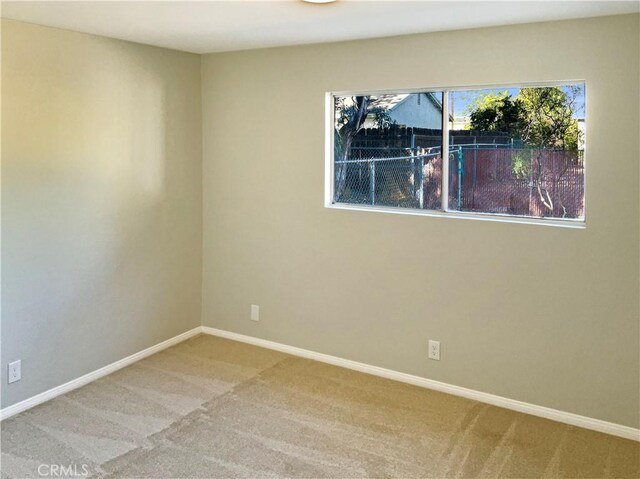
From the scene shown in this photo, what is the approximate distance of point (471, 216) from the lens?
357 centimetres

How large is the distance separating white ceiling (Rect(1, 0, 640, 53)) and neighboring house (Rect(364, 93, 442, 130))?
41cm

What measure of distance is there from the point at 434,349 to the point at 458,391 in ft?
0.94

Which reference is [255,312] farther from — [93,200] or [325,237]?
[93,200]

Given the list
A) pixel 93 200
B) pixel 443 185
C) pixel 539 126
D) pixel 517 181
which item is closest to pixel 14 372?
pixel 93 200

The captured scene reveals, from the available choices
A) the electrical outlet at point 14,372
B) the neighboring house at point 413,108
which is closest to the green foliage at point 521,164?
the neighboring house at point 413,108

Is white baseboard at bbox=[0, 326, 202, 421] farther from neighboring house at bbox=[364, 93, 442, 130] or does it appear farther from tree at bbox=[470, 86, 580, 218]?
tree at bbox=[470, 86, 580, 218]

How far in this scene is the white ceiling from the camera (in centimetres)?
281

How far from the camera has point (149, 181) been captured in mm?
4137

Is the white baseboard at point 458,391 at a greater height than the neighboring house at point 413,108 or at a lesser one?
lesser

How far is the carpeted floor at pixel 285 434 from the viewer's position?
2.85 m

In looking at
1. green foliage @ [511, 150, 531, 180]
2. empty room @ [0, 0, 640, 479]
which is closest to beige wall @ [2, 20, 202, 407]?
empty room @ [0, 0, 640, 479]

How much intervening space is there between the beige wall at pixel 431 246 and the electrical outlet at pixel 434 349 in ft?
0.14

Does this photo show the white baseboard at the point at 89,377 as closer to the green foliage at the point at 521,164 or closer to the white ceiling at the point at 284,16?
the white ceiling at the point at 284,16

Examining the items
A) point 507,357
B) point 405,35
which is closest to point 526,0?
point 405,35
